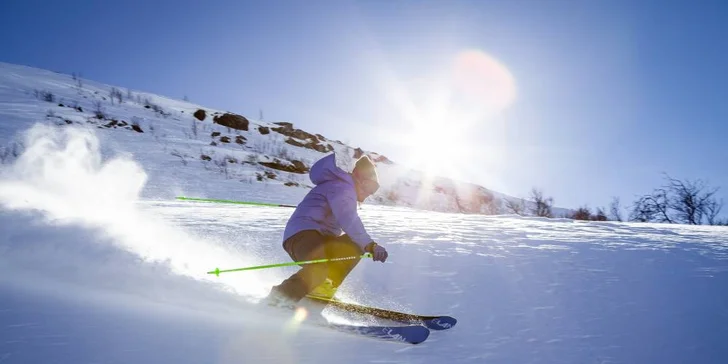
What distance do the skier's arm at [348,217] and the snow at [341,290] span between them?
0.67 metres

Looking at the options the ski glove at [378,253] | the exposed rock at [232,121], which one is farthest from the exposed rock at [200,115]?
the ski glove at [378,253]

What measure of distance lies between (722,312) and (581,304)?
1.08 meters

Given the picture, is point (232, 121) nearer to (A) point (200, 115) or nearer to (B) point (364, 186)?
(A) point (200, 115)

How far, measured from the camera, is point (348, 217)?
12.3ft

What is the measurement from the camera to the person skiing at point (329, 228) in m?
3.71

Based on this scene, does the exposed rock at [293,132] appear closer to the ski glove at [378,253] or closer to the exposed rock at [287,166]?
the exposed rock at [287,166]

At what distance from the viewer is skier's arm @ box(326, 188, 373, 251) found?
Result: 371 centimetres

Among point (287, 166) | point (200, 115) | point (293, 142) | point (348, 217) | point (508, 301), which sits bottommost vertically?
point (508, 301)

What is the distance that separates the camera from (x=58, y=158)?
8281 millimetres

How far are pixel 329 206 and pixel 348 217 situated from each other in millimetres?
293

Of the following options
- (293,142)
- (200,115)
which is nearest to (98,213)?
(293,142)

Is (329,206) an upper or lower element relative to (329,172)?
lower

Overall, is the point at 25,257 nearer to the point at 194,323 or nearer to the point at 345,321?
the point at 194,323

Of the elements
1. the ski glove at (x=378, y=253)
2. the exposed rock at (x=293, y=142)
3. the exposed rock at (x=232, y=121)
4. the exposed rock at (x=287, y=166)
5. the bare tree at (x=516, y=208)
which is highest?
the exposed rock at (x=232, y=121)
